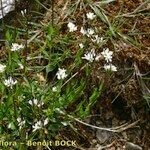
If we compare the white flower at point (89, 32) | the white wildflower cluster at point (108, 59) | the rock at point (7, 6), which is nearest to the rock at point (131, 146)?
the white wildflower cluster at point (108, 59)

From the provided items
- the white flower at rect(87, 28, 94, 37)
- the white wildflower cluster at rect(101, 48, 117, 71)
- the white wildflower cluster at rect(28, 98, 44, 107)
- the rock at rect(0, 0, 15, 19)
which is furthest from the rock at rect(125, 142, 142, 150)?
the rock at rect(0, 0, 15, 19)

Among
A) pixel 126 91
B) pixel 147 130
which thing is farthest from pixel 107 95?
pixel 147 130

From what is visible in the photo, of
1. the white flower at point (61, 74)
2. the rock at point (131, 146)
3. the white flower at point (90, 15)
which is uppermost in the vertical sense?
the white flower at point (90, 15)

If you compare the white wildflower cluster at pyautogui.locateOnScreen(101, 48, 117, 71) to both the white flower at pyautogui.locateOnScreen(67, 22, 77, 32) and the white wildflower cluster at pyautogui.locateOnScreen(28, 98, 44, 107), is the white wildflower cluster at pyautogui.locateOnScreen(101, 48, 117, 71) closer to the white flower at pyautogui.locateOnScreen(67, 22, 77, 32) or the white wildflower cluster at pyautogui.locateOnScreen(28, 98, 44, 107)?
the white flower at pyautogui.locateOnScreen(67, 22, 77, 32)

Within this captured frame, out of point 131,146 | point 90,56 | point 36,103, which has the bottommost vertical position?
point 131,146

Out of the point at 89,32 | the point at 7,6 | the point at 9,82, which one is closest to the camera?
the point at 9,82

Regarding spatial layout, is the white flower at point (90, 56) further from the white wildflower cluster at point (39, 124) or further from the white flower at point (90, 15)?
the white wildflower cluster at point (39, 124)

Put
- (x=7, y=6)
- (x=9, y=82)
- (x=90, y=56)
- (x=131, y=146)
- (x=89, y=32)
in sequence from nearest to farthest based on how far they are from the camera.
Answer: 1. (x=9, y=82)
2. (x=131, y=146)
3. (x=90, y=56)
4. (x=89, y=32)
5. (x=7, y=6)

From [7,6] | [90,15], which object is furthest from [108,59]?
[7,6]

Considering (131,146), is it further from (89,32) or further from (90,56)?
(89,32)

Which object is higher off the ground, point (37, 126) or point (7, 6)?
point (7, 6)

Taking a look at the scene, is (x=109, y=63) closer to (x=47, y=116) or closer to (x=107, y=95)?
(x=107, y=95)
